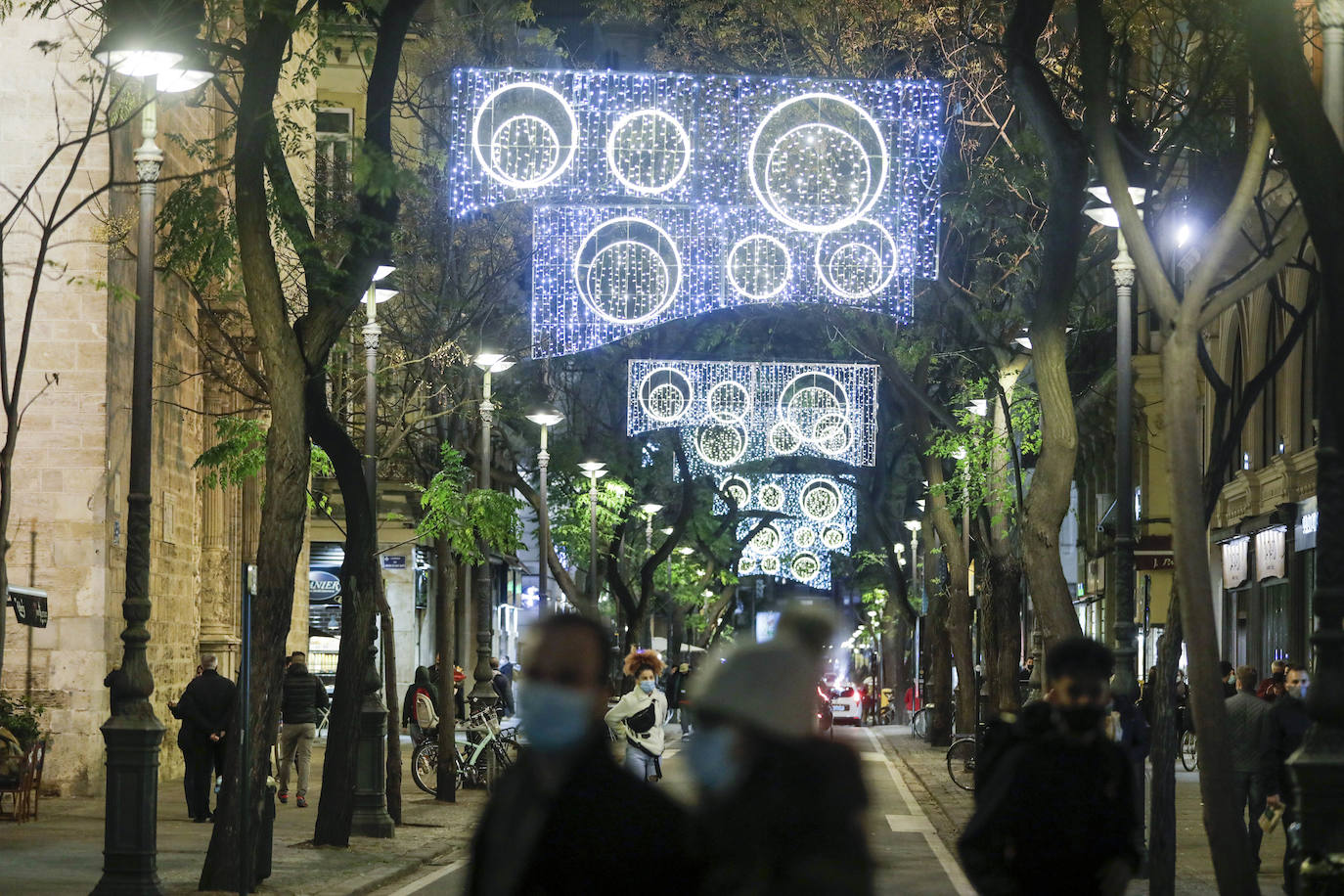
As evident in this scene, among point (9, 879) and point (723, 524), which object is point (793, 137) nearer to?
point (9, 879)

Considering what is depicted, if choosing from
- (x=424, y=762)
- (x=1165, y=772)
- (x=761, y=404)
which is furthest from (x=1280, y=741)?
(x=761, y=404)

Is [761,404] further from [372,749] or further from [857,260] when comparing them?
[372,749]

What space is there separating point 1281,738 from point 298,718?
39.1ft

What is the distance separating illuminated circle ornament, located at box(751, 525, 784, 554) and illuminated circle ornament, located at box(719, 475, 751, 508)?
5.60m

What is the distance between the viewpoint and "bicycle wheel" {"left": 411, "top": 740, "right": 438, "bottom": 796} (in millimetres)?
27828

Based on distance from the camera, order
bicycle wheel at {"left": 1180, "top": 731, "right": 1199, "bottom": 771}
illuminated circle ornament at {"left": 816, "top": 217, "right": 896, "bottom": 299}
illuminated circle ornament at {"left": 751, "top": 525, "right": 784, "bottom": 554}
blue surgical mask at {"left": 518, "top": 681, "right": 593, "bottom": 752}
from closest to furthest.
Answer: blue surgical mask at {"left": 518, "top": 681, "right": 593, "bottom": 752} → illuminated circle ornament at {"left": 816, "top": 217, "right": 896, "bottom": 299} → bicycle wheel at {"left": 1180, "top": 731, "right": 1199, "bottom": 771} → illuminated circle ornament at {"left": 751, "top": 525, "right": 784, "bottom": 554}

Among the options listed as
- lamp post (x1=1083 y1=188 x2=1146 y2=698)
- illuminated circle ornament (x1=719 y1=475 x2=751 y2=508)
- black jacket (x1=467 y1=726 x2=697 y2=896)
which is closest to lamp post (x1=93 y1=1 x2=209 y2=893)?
lamp post (x1=1083 y1=188 x2=1146 y2=698)

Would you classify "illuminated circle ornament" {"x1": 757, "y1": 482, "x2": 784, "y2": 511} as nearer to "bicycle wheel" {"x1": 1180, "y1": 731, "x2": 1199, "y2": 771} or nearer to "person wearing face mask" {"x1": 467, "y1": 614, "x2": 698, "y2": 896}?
"bicycle wheel" {"x1": 1180, "y1": 731, "x2": 1199, "y2": 771}

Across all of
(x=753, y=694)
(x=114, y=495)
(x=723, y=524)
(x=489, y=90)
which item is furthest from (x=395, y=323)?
(x=753, y=694)

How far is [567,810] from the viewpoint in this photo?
4680 mm

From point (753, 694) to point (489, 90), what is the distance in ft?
51.5

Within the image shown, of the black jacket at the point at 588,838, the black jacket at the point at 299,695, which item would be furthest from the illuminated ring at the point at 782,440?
the black jacket at the point at 588,838

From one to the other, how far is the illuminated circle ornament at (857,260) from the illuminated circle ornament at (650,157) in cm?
265

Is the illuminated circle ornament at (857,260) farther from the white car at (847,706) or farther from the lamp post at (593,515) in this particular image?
the white car at (847,706)
